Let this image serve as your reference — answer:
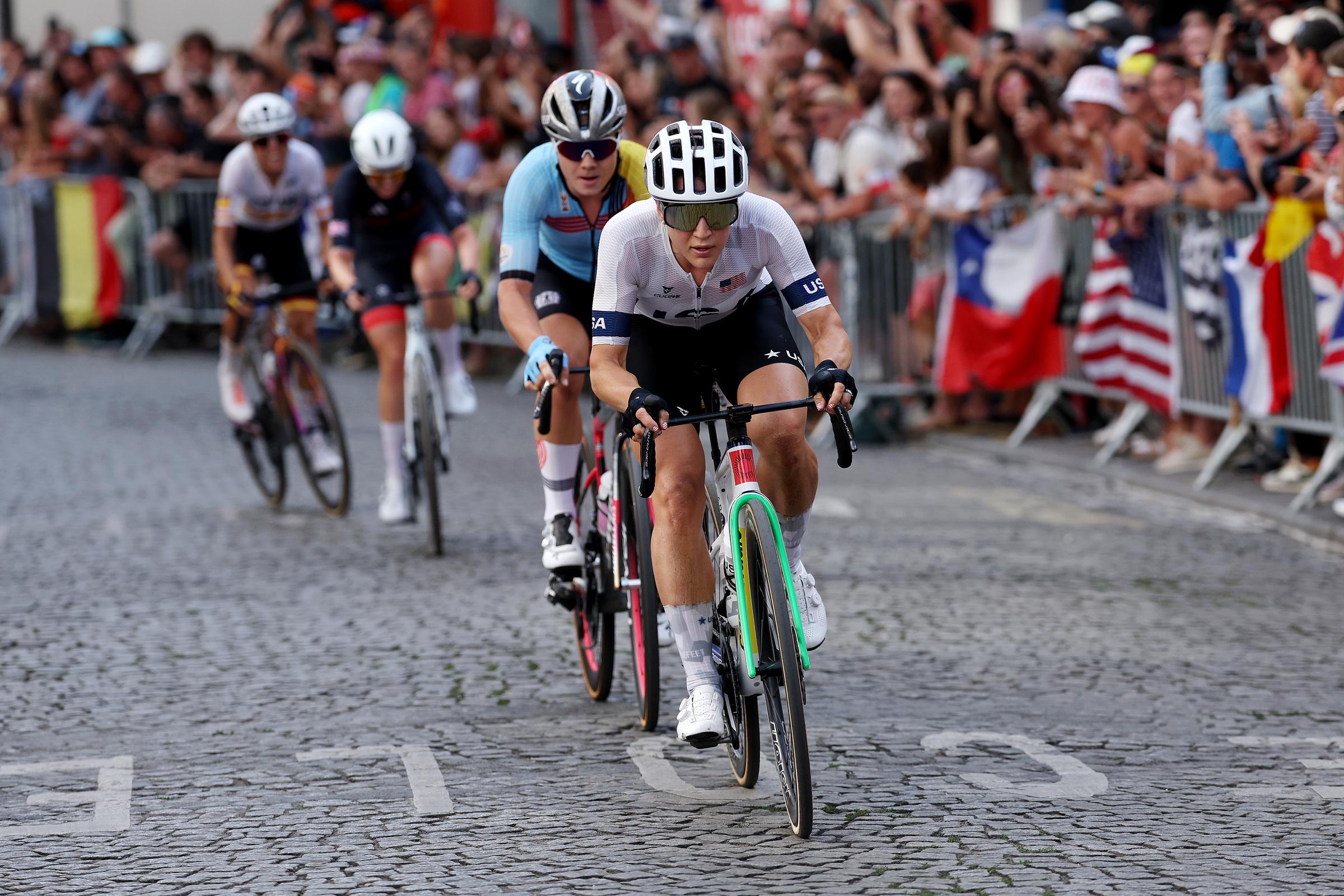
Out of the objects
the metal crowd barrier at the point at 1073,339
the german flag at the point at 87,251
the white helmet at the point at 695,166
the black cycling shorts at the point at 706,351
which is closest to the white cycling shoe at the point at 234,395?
the metal crowd barrier at the point at 1073,339

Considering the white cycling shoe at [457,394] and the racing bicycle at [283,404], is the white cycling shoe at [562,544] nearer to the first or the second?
the white cycling shoe at [457,394]

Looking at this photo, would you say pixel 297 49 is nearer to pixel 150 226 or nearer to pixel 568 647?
pixel 150 226

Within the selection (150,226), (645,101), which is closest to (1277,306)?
(645,101)

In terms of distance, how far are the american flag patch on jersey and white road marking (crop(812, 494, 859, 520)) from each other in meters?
4.68

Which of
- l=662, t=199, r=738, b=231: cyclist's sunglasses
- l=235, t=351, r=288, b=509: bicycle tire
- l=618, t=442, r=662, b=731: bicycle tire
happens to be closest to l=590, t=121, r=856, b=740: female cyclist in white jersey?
l=662, t=199, r=738, b=231: cyclist's sunglasses

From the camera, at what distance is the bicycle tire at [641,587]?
241 inches

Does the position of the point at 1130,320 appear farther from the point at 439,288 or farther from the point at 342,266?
the point at 342,266

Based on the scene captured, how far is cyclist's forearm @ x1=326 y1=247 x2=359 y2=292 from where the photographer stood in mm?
9602

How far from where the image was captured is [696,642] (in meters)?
5.64

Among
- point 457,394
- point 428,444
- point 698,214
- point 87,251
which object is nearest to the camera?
point 698,214

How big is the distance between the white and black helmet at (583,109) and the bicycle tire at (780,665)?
2019 millimetres

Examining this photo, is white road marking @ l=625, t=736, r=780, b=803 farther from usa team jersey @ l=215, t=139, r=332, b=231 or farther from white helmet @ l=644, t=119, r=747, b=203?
usa team jersey @ l=215, t=139, r=332, b=231

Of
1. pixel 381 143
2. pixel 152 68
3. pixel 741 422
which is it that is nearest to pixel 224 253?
pixel 381 143

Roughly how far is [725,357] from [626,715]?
1.36 meters
